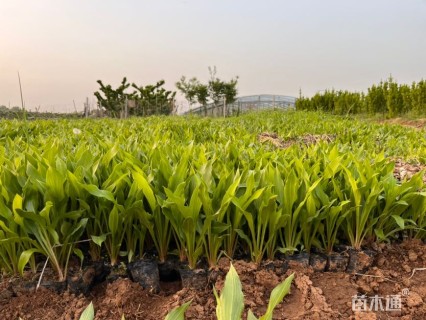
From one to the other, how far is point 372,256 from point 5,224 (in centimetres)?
198

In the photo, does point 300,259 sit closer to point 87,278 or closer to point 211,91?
point 87,278

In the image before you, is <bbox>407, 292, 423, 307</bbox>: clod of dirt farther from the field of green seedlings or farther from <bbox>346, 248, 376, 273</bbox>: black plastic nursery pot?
the field of green seedlings

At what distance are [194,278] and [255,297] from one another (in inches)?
12.6

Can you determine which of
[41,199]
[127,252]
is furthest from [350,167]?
[41,199]

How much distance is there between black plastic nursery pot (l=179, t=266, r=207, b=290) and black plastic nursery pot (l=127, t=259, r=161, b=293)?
13cm

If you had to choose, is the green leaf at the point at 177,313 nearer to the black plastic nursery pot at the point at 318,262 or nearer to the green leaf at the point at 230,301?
the green leaf at the point at 230,301

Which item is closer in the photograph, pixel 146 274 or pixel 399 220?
pixel 146 274

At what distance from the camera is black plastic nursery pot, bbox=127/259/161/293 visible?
6.55 feet

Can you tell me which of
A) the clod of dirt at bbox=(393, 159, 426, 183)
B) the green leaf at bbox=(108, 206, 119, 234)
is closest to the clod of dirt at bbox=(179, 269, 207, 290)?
the green leaf at bbox=(108, 206, 119, 234)

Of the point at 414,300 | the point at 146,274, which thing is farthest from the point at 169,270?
the point at 414,300

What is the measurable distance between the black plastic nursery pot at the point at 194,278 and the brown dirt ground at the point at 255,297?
0.03 meters

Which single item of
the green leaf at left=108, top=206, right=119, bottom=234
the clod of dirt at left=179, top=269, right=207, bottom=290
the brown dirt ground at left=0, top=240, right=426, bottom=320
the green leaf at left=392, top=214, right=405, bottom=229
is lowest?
the brown dirt ground at left=0, top=240, right=426, bottom=320

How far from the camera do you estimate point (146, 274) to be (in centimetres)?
200

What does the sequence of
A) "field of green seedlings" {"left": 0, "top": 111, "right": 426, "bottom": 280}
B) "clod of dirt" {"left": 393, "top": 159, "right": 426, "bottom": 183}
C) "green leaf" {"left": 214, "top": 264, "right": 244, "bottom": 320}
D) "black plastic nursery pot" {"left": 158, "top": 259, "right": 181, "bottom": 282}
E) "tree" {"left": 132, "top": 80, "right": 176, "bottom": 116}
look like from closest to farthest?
"green leaf" {"left": 214, "top": 264, "right": 244, "bottom": 320}
"field of green seedlings" {"left": 0, "top": 111, "right": 426, "bottom": 280}
"black plastic nursery pot" {"left": 158, "top": 259, "right": 181, "bottom": 282}
"clod of dirt" {"left": 393, "top": 159, "right": 426, "bottom": 183}
"tree" {"left": 132, "top": 80, "right": 176, "bottom": 116}
